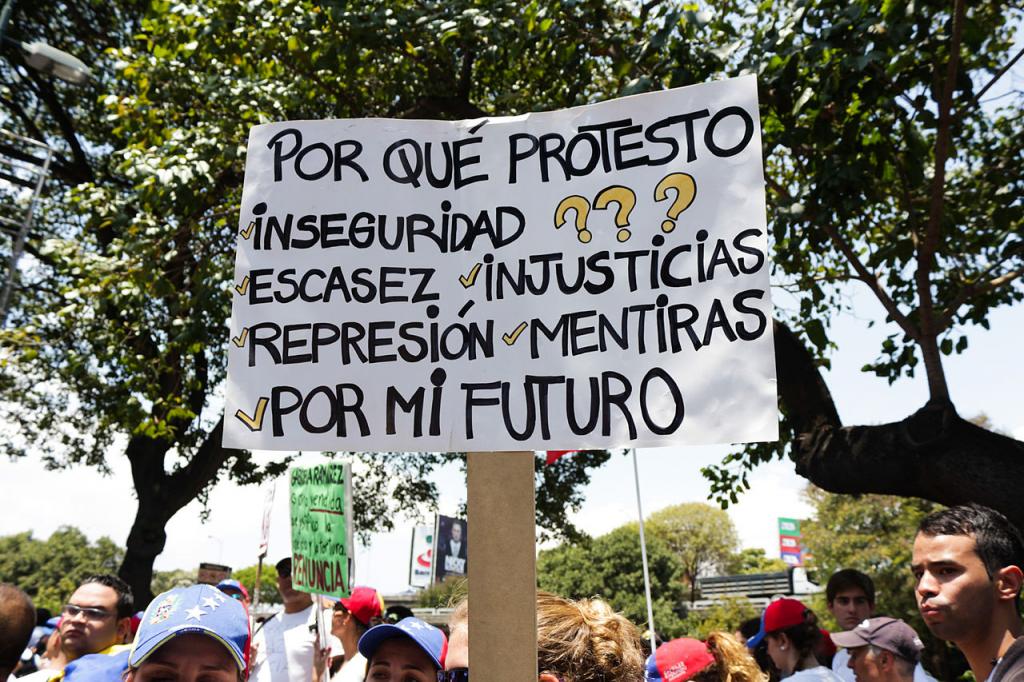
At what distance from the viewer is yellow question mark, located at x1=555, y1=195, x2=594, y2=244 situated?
8.69 ft

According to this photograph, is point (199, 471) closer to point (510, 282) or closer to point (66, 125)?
point (66, 125)

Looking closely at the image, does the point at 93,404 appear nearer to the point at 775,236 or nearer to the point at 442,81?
the point at 442,81

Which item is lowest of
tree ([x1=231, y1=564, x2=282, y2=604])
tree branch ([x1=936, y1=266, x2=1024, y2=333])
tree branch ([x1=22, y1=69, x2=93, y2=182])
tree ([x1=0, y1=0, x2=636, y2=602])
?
tree ([x1=231, y1=564, x2=282, y2=604])

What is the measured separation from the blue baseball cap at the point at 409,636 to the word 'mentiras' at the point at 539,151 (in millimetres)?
1436

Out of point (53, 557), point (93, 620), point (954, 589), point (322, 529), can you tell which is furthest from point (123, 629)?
point (53, 557)

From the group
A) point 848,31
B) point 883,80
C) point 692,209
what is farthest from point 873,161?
point 692,209

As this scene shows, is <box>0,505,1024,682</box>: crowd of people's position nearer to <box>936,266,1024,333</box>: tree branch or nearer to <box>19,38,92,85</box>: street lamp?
<box>936,266,1024,333</box>: tree branch

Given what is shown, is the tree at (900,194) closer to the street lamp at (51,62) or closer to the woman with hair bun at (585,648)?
the woman with hair bun at (585,648)

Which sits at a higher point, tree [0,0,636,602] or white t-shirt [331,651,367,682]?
tree [0,0,636,602]

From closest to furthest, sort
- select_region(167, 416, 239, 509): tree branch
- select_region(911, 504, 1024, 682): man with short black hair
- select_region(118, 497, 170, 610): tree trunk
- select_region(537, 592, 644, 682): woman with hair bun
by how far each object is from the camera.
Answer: select_region(537, 592, 644, 682): woman with hair bun < select_region(911, 504, 1024, 682): man with short black hair < select_region(118, 497, 170, 610): tree trunk < select_region(167, 416, 239, 509): tree branch

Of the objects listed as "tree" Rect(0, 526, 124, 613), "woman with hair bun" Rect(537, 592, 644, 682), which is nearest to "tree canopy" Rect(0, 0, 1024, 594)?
"woman with hair bun" Rect(537, 592, 644, 682)

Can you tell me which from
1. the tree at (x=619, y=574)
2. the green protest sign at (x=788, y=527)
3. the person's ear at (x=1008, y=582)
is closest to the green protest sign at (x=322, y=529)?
the person's ear at (x=1008, y=582)

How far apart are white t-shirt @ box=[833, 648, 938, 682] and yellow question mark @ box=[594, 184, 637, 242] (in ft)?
8.40

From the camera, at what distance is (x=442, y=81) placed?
30.4 ft
